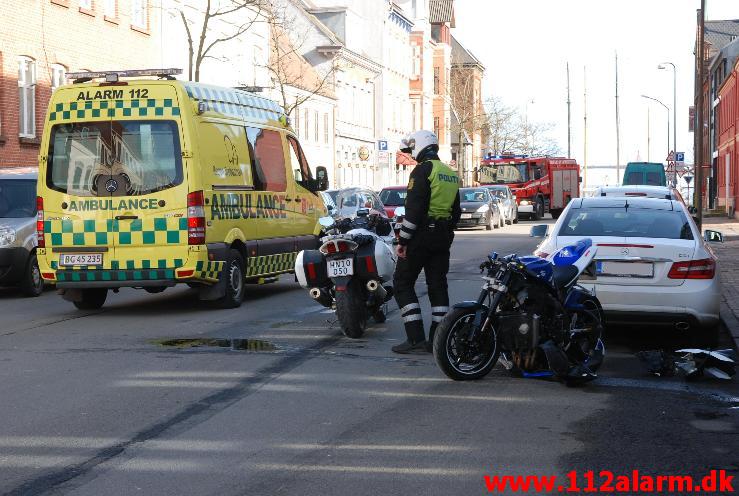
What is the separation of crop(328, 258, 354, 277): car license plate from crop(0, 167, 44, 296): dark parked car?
700 centimetres

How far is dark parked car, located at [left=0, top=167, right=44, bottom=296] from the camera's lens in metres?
16.6

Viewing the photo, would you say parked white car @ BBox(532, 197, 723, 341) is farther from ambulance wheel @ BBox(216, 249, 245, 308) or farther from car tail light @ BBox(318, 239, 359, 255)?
ambulance wheel @ BBox(216, 249, 245, 308)

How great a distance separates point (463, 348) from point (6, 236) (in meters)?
9.85

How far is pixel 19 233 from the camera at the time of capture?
55.1ft

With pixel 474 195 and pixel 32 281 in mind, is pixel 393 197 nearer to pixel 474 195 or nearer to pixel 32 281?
pixel 474 195

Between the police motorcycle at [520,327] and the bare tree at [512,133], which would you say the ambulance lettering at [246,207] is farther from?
the bare tree at [512,133]

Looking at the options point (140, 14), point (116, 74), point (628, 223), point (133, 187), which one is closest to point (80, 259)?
point (133, 187)

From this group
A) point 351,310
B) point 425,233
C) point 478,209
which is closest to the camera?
point 425,233

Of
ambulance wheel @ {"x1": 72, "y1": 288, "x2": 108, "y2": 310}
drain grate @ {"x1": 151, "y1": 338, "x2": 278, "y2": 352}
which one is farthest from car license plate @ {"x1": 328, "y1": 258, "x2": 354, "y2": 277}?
ambulance wheel @ {"x1": 72, "y1": 288, "x2": 108, "y2": 310}

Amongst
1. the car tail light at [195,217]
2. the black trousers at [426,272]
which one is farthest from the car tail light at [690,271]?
the car tail light at [195,217]

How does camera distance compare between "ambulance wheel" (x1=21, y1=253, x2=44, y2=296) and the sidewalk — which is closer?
the sidewalk

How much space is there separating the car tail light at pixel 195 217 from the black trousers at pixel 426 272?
12.0 ft

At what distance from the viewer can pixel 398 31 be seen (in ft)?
269

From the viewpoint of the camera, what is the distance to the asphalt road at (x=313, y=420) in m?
6.07
